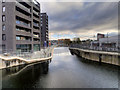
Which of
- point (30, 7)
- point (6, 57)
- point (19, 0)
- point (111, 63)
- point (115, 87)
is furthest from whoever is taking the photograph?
point (30, 7)

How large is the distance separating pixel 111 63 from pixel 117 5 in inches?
810

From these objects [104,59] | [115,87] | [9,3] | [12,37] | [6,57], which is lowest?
[115,87]

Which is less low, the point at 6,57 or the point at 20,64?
the point at 6,57

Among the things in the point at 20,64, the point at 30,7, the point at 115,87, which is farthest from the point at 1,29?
the point at 115,87

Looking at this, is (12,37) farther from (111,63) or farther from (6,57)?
(111,63)

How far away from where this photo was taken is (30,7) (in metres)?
27.1

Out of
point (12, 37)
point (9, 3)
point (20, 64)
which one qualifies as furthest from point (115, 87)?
point (9, 3)

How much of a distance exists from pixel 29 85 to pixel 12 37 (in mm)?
16437

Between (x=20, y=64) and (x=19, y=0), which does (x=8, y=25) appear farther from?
(x=20, y=64)

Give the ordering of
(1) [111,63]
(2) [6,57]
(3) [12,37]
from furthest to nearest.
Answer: (3) [12,37] < (1) [111,63] < (2) [6,57]

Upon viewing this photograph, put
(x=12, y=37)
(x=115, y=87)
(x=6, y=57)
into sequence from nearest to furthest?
(x=115, y=87), (x=6, y=57), (x=12, y=37)

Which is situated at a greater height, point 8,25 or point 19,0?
point 19,0

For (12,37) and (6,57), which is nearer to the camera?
(6,57)

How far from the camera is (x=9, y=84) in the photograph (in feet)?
30.4
